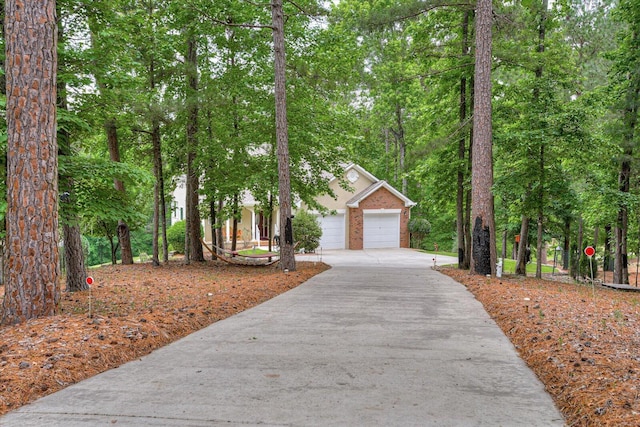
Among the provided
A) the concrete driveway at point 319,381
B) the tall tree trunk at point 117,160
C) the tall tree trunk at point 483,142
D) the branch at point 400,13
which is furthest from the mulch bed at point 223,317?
the branch at point 400,13

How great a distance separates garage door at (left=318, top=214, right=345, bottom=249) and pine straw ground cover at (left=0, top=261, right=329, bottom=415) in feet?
55.9

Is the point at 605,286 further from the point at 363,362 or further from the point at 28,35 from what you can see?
the point at 28,35

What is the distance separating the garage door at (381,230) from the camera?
27008 millimetres

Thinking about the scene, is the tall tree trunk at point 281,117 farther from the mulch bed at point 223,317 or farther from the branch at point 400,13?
the mulch bed at point 223,317

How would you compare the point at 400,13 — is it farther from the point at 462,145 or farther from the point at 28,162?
the point at 28,162

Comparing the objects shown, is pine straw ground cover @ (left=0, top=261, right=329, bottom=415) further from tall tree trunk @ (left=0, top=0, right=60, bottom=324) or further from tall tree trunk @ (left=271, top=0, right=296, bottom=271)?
tall tree trunk @ (left=271, top=0, right=296, bottom=271)

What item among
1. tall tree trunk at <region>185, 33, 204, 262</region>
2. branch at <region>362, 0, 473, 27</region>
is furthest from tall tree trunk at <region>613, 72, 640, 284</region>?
tall tree trunk at <region>185, 33, 204, 262</region>

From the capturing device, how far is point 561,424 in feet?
10.0

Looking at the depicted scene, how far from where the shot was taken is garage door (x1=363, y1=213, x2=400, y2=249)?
27008 mm

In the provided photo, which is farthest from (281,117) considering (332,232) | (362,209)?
(332,232)

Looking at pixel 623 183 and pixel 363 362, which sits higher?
pixel 623 183

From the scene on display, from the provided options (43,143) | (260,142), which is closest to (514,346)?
(43,143)

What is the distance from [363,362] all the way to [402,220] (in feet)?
77.8

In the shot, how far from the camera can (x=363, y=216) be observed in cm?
2669
